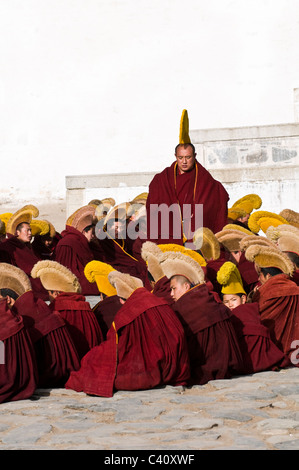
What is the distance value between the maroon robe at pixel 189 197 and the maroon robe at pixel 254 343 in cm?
249

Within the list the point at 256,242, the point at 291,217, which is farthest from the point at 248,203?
the point at 256,242

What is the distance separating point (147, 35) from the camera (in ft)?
52.1

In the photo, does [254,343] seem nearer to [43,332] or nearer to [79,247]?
[43,332]

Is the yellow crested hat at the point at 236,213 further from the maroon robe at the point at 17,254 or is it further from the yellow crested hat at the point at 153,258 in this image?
the yellow crested hat at the point at 153,258

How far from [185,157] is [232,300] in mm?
2619

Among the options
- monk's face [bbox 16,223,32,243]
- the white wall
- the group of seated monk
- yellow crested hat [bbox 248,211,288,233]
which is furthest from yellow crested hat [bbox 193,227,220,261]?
the white wall

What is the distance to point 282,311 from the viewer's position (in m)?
5.91

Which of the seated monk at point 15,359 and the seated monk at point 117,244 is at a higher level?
the seated monk at point 117,244

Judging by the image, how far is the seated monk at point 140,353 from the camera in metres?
5.05

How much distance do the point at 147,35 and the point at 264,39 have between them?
2061 millimetres

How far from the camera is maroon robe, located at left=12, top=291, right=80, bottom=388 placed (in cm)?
524

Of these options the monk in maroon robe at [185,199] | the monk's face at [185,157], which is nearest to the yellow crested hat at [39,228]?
the monk in maroon robe at [185,199]

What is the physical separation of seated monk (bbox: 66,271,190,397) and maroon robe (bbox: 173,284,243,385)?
22 centimetres
